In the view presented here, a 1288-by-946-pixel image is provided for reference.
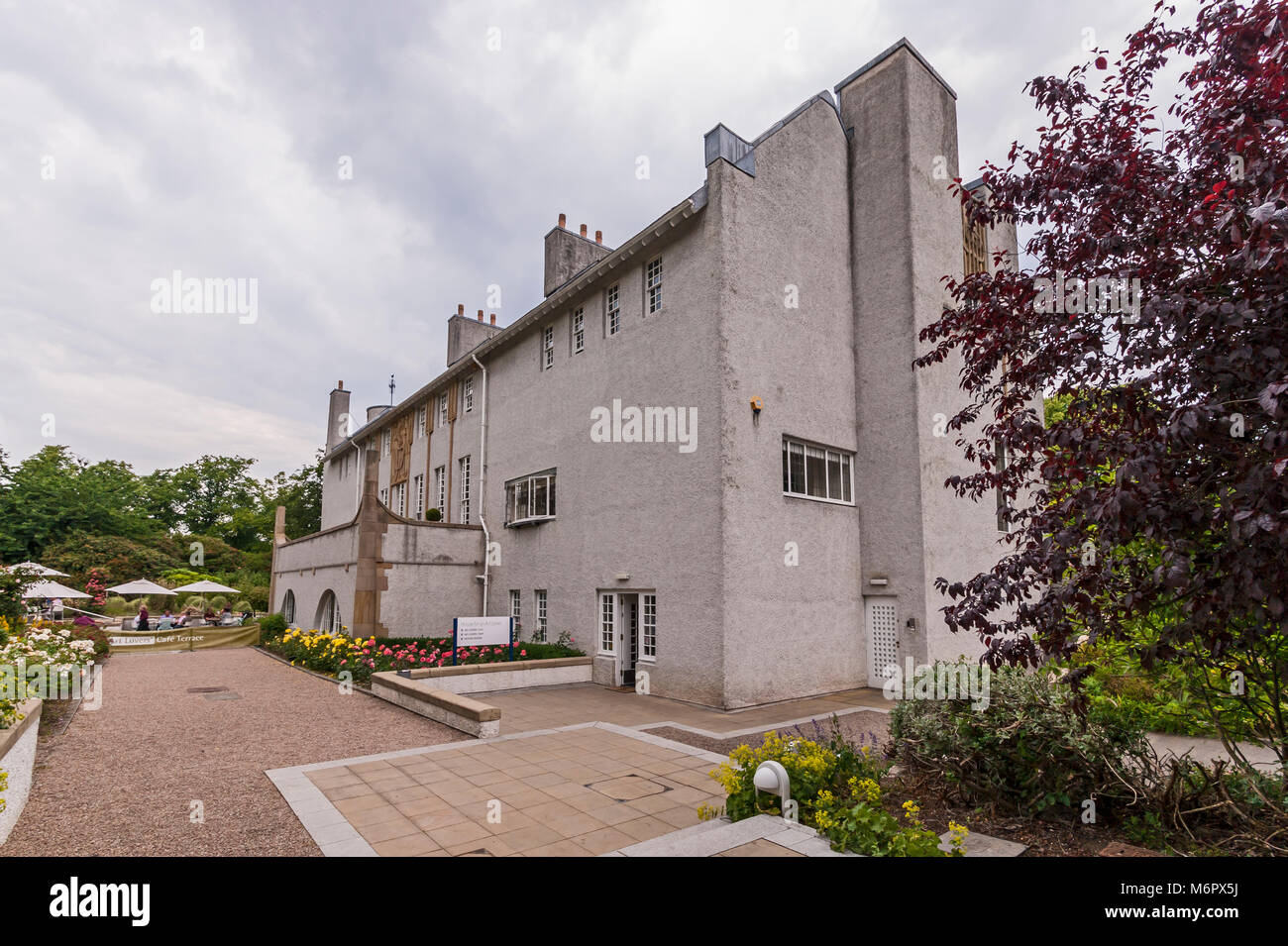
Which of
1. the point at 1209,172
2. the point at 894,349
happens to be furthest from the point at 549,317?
the point at 1209,172

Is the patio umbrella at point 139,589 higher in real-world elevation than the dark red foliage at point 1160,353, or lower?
lower

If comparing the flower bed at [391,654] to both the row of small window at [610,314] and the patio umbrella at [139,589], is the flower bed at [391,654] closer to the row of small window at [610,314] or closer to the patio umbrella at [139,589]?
the row of small window at [610,314]

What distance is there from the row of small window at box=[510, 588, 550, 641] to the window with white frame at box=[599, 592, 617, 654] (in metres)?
2.33

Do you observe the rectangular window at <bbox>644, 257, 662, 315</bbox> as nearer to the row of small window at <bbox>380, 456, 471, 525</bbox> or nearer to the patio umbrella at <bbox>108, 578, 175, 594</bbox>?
the row of small window at <bbox>380, 456, 471, 525</bbox>

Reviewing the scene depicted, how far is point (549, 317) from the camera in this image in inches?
751

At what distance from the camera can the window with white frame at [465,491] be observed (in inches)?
898

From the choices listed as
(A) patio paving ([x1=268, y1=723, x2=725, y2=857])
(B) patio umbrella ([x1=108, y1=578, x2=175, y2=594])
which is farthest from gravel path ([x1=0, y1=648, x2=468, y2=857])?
(B) patio umbrella ([x1=108, y1=578, x2=175, y2=594])

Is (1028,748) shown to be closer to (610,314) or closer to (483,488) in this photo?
(610,314)

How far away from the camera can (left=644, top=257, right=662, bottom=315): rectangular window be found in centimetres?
1546

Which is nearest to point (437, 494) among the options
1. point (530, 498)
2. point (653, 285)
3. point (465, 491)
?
point (465, 491)

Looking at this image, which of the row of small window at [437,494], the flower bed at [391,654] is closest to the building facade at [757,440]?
the flower bed at [391,654]

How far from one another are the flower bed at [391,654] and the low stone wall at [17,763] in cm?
782
